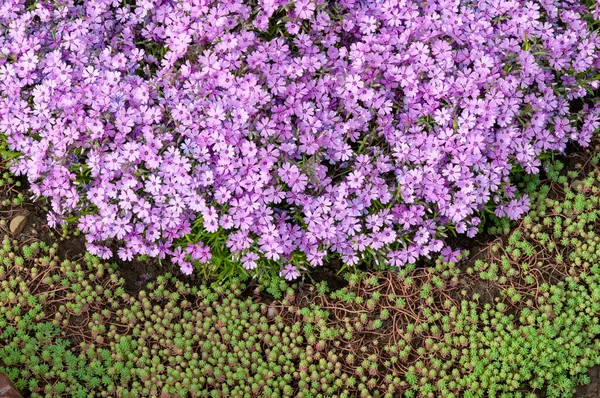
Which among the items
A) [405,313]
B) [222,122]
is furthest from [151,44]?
[405,313]

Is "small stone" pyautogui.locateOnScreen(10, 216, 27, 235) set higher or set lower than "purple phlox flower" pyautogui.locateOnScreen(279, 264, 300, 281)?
higher

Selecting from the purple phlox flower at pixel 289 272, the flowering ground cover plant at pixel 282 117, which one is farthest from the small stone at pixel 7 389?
the purple phlox flower at pixel 289 272

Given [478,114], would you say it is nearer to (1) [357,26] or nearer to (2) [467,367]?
(1) [357,26]

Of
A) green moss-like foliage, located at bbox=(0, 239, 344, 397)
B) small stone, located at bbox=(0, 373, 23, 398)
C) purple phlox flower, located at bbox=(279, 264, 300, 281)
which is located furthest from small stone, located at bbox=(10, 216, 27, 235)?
purple phlox flower, located at bbox=(279, 264, 300, 281)

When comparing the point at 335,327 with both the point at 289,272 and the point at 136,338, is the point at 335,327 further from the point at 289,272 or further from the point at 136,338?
the point at 136,338

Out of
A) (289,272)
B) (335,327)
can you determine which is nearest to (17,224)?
(289,272)

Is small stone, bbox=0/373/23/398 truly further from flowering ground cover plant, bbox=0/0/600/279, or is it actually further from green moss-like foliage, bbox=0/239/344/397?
flowering ground cover plant, bbox=0/0/600/279
